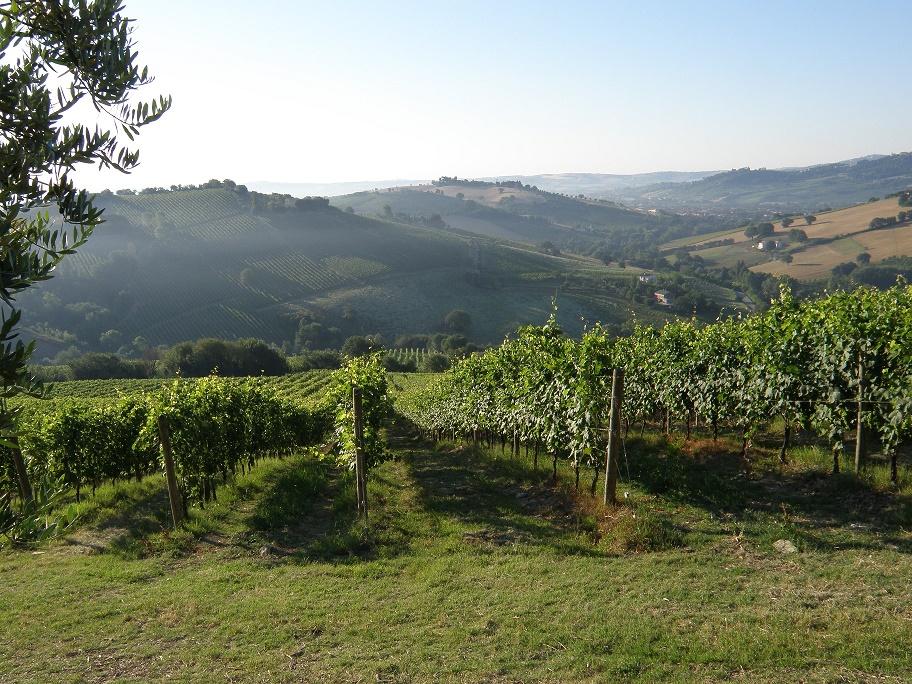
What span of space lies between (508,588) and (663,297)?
4357 inches

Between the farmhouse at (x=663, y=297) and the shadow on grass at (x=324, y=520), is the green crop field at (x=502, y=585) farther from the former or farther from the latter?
the farmhouse at (x=663, y=297)

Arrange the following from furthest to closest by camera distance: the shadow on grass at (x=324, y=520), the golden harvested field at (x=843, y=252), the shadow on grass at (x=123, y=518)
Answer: the golden harvested field at (x=843, y=252) → the shadow on grass at (x=123, y=518) → the shadow on grass at (x=324, y=520)

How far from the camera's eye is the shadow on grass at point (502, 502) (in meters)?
10.7

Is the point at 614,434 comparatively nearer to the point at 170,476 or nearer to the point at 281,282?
the point at 170,476

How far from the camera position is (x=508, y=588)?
846 centimetres

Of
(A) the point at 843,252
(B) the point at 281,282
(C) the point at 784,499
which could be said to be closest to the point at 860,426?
(C) the point at 784,499

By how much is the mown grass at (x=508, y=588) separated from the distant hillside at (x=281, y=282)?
87.0 m

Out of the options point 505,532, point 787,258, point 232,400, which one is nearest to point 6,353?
point 505,532

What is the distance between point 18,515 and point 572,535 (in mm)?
8810

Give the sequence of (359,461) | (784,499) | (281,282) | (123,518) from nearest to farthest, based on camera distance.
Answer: (784,499) → (359,461) → (123,518) → (281,282)

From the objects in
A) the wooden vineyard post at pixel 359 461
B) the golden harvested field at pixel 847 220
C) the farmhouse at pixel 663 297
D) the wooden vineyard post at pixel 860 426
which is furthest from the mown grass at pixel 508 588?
the golden harvested field at pixel 847 220

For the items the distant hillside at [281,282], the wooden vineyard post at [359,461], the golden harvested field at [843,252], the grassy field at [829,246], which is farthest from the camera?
the grassy field at [829,246]

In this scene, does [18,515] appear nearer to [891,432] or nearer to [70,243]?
[70,243]

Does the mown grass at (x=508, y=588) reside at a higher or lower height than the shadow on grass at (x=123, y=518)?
higher
